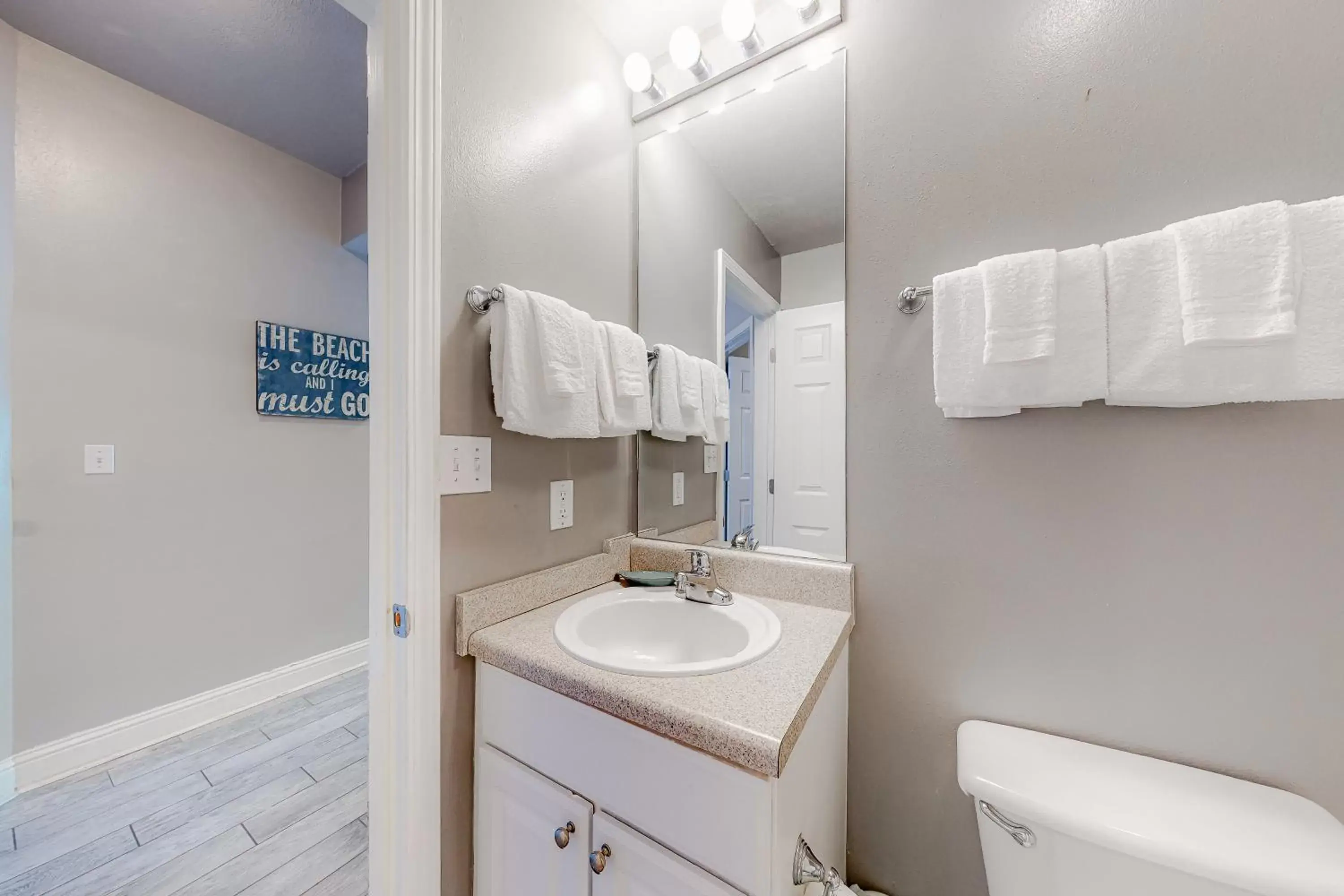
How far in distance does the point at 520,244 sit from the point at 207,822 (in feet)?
6.59

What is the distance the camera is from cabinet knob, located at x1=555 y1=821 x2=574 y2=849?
79 cm

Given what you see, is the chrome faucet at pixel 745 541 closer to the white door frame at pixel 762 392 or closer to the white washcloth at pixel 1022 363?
the white door frame at pixel 762 392

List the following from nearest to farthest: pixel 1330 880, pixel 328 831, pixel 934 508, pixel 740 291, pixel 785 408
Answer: pixel 1330 880 < pixel 934 508 < pixel 785 408 < pixel 740 291 < pixel 328 831

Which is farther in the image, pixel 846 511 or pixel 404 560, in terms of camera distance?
pixel 846 511

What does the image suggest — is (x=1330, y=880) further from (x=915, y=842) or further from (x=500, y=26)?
(x=500, y=26)

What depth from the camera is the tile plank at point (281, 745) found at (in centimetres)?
168

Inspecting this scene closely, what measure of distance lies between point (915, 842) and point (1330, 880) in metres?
0.62

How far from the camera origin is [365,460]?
263cm

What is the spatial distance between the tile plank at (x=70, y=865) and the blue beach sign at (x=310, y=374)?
1563 mm

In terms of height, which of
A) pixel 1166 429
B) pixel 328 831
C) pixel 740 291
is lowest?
pixel 328 831

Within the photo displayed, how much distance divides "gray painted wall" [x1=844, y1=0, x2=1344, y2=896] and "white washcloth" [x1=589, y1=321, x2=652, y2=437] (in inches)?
21.7

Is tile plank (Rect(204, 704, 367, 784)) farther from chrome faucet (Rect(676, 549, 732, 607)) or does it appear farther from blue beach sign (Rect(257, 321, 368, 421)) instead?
chrome faucet (Rect(676, 549, 732, 607))

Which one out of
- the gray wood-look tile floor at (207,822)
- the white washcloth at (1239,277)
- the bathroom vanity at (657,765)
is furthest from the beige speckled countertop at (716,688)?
the gray wood-look tile floor at (207,822)

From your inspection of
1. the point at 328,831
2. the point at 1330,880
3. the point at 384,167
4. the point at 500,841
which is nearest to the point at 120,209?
the point at 384,167
